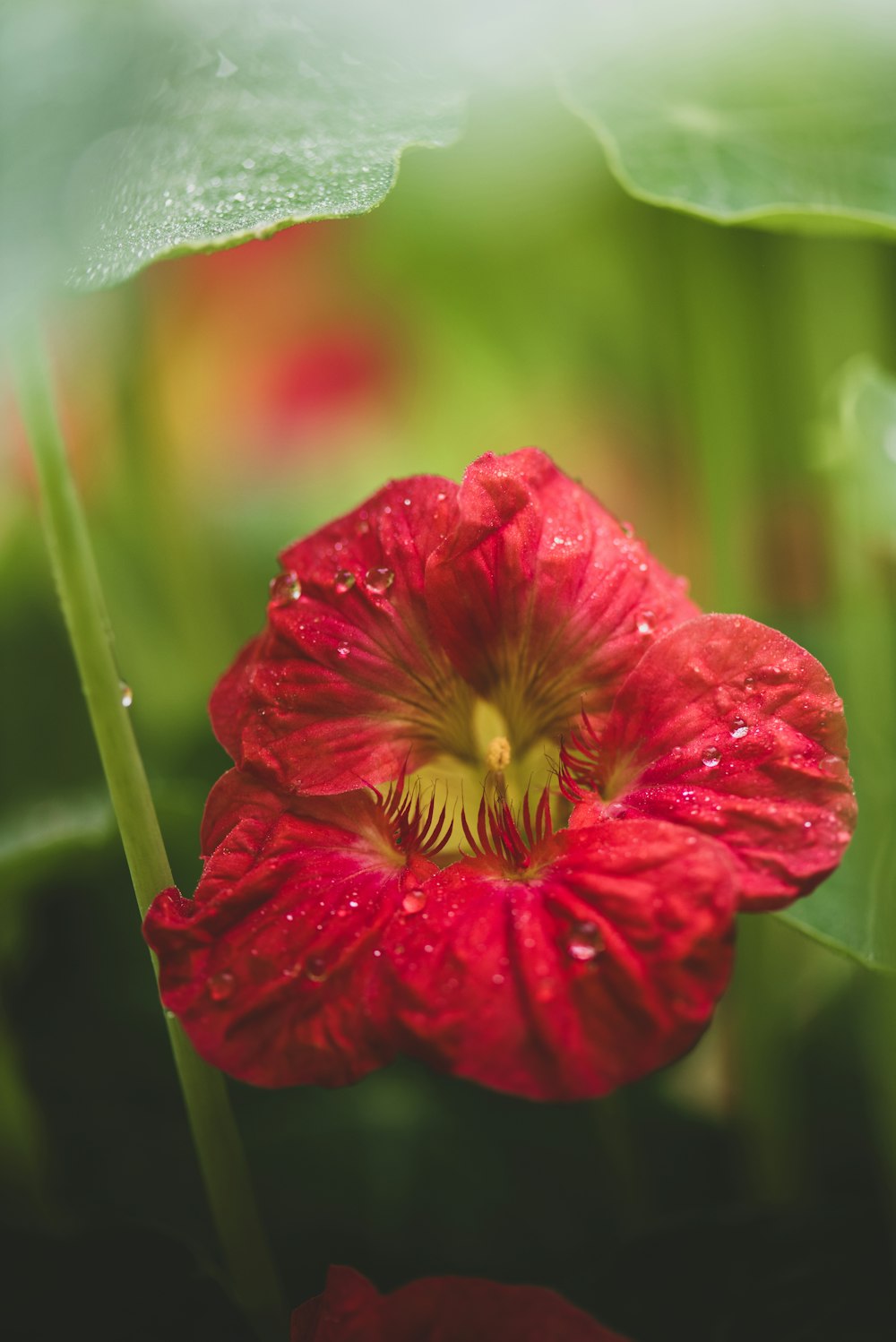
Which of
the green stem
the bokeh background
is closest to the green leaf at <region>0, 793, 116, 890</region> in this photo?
the bokeh background

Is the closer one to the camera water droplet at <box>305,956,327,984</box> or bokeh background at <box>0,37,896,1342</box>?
water droplet at <box>305,956,327,984</box>

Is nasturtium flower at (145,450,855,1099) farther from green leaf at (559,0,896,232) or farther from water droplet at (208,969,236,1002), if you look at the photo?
green leaf at (559,0,896,232)

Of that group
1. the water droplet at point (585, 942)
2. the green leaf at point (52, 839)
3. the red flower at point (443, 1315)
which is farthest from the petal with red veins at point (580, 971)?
the green leaf at point (52, 839)

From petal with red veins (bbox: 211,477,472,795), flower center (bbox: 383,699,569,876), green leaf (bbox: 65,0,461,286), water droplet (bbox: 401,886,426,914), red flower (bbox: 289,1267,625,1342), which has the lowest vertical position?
red flower (bbox: 289,1267,625,1342)

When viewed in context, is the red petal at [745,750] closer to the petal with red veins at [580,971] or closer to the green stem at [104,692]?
the petal with red veins at [580,971]

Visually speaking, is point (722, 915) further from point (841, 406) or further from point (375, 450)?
point (375, 450)

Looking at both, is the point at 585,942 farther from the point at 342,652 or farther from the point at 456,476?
the point at 456,476

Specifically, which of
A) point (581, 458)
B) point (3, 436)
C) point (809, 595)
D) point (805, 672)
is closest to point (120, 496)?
point (3, 436)
